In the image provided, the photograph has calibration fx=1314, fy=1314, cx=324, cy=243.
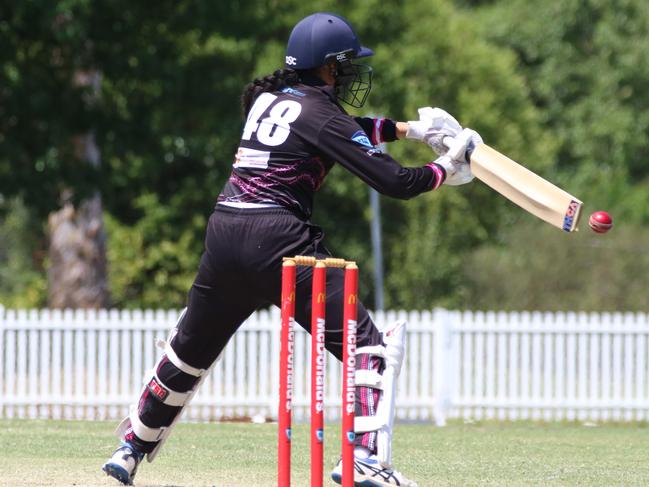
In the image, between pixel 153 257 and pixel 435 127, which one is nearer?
pixel 435 127

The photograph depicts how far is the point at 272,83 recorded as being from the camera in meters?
5.65

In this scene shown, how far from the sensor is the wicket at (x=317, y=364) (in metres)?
4.80

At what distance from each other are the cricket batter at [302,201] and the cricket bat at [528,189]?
3.9 inches

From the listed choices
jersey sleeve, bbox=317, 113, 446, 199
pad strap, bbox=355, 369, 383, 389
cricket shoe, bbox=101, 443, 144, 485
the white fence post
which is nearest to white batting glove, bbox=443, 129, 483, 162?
jersey sleeve, bbox=317, 113, 446, 199

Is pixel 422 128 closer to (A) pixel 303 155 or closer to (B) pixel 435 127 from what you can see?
(B) pixel 435 127

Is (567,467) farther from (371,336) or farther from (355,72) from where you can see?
(355,72)

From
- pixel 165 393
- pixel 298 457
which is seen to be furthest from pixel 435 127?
pixel 298 457

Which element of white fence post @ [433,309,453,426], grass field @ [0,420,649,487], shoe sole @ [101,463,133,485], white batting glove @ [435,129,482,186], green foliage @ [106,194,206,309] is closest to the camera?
white batting glove @ [435,129,482,186]

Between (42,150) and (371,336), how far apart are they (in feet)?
41.1

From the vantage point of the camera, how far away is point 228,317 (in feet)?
18.4

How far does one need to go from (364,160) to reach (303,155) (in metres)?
0.28

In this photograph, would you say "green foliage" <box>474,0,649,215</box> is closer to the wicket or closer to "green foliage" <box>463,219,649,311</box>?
"green foliage" <box>463,219,649,311</box>

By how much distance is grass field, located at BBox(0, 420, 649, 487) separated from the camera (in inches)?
247

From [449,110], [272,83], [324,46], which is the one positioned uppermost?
[449,110]
